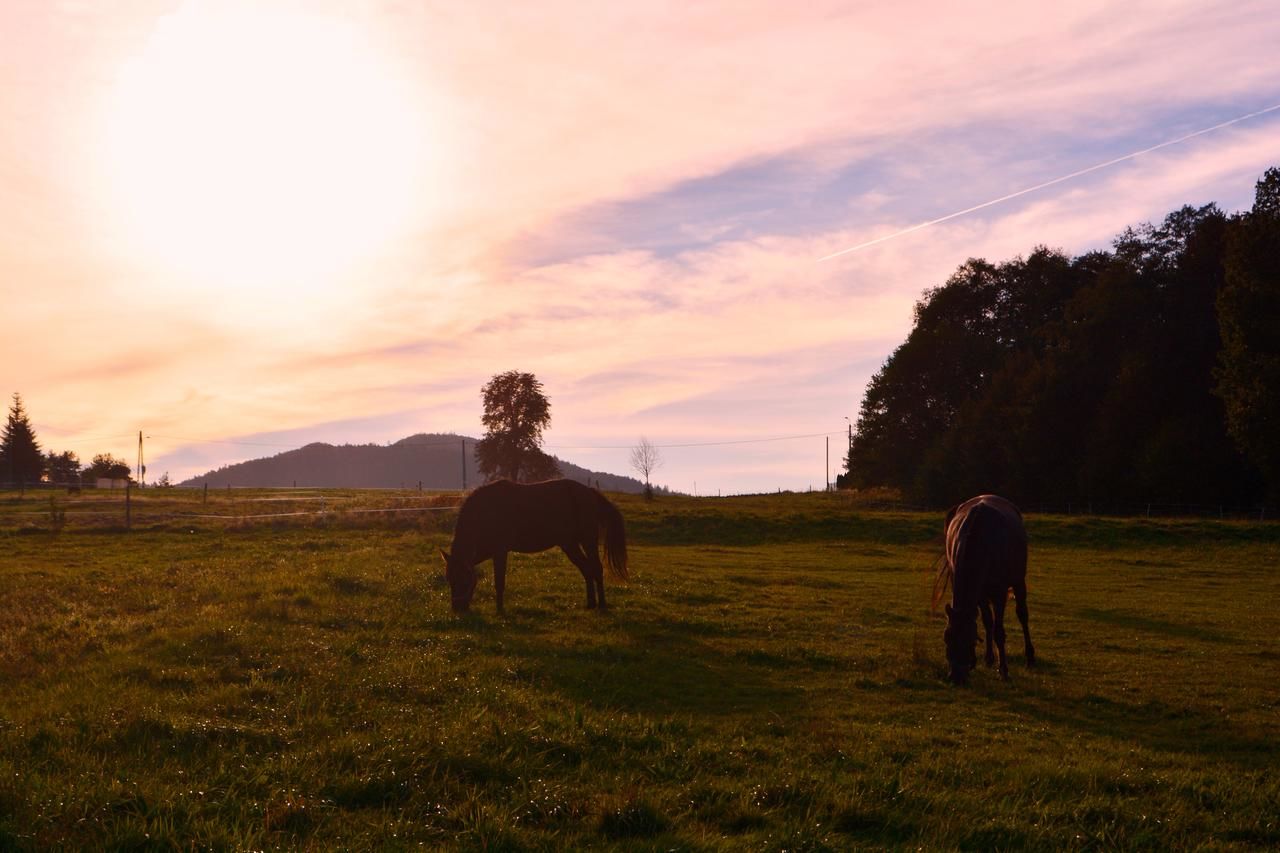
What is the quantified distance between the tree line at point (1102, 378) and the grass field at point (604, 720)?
→ 23.3 m

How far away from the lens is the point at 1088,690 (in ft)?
43.5

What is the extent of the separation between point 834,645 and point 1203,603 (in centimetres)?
1327

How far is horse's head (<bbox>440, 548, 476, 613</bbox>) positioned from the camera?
59.7 feet

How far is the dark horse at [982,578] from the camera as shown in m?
13.5

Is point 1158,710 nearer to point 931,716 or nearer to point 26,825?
point 931,716

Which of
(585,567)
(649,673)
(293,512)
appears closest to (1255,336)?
(585,567)

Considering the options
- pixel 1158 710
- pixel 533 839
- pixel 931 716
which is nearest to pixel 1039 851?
pixel 533 839

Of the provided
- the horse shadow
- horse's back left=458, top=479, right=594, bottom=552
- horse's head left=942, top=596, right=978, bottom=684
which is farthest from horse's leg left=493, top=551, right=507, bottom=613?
horse's head left=942, top=596, right=978, bottom=684

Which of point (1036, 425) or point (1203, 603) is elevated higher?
point (1036, 425)

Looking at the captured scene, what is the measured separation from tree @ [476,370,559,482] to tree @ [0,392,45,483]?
43462 millimetres

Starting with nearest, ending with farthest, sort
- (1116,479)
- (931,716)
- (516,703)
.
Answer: (516,703) → (931,716) → (1116,479)

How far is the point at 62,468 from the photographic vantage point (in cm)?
10812

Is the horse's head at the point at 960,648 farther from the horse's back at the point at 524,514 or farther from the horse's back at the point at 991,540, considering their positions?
the horse's back at the point at 524,514

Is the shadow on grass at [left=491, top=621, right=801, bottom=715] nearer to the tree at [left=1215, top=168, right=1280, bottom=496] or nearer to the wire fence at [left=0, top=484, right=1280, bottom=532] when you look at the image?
the wire fence at [left=0, top=484, right=1280, bottom=532]
